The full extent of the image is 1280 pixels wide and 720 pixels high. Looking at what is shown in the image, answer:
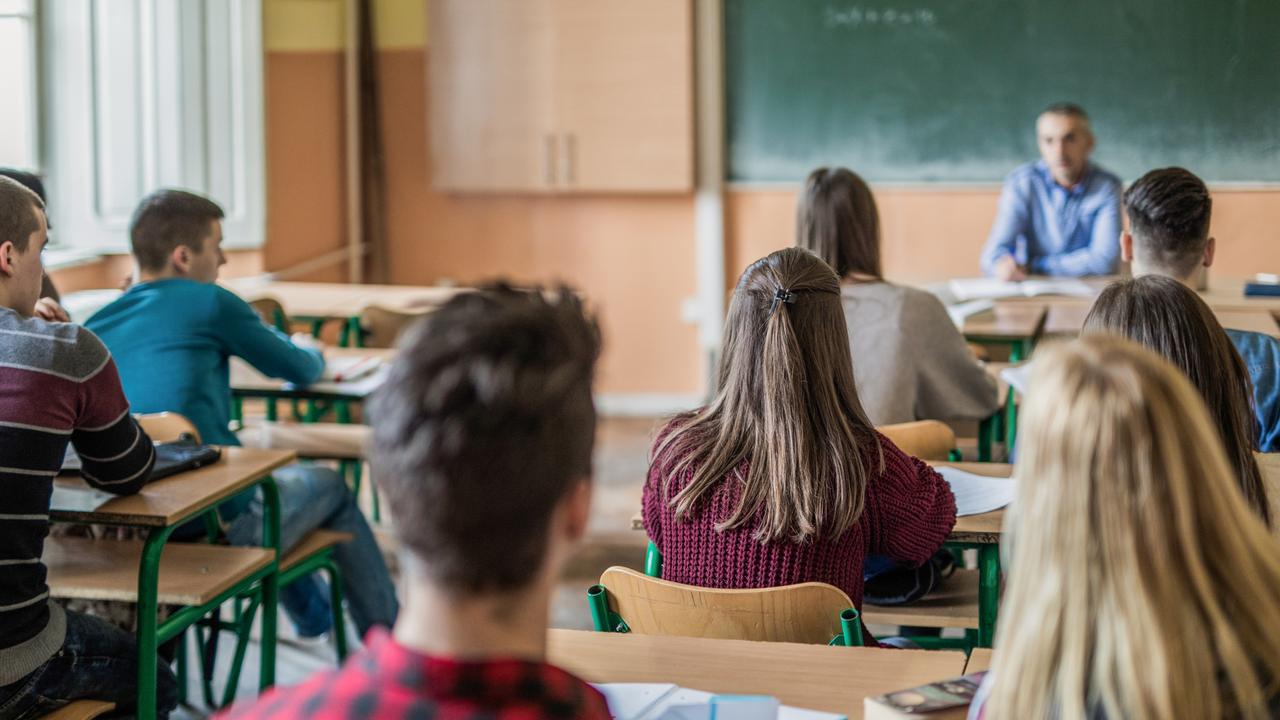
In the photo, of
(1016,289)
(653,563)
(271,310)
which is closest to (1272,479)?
(653,563)

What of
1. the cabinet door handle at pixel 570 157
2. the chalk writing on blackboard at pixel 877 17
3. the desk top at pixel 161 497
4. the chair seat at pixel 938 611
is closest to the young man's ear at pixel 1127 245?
the chair seat at pixel 938 611

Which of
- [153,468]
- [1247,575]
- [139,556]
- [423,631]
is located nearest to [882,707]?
[1247,575]

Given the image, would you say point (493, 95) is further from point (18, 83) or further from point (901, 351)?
point (901, 351)

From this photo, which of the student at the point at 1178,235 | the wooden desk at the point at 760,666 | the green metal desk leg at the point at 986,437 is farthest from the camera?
the green metal desk leg at the point at 986,437

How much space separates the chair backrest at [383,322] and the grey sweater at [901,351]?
1972 millimetres

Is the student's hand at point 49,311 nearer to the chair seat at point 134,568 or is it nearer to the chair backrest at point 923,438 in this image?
the chair seat at point 134,568

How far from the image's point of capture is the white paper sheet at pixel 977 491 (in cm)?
239

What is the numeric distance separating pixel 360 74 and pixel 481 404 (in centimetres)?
600

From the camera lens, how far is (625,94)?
6359mm

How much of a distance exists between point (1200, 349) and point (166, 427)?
210cm

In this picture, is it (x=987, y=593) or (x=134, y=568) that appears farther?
(x=134, y=568)

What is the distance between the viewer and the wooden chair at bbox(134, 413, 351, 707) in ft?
9.59

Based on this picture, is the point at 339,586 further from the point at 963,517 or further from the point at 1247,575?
the point at 1247,575

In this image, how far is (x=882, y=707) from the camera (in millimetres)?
1419
